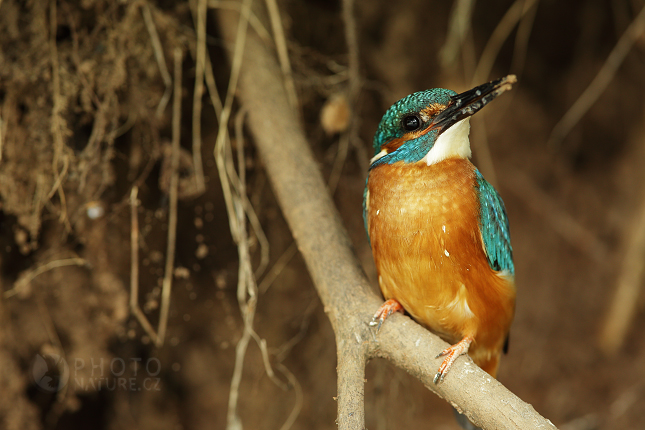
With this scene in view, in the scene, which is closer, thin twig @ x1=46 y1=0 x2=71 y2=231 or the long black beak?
the long black beak

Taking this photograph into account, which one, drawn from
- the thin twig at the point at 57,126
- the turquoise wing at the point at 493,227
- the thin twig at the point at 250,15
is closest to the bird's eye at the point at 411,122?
the turquoise wing at the point at 493,227

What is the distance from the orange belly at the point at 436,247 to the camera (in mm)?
1804

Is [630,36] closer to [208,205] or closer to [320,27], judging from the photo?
[320,27]

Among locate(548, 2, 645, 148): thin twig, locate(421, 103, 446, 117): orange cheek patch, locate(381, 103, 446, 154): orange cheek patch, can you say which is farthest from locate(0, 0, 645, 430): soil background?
locate(421, 103, 446, 117): orange cheek patch

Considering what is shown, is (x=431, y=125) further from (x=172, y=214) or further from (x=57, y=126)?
(x=57, y=126)

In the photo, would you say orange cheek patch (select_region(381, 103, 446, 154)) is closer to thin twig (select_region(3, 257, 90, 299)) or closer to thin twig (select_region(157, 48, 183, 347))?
thin twig (select_region(157, 48, 183, 347))

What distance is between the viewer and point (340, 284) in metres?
1.84

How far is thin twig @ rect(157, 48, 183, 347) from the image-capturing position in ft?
7.25

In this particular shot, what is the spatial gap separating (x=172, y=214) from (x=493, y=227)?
56.1 inches

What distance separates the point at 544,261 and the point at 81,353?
150 inches

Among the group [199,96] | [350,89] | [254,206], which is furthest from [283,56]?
[254,206]

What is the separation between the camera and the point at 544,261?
4426 millimetres

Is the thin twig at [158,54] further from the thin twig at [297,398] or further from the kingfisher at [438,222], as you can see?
the thin twig at [297,398]

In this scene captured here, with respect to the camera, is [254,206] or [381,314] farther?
[254,206]
